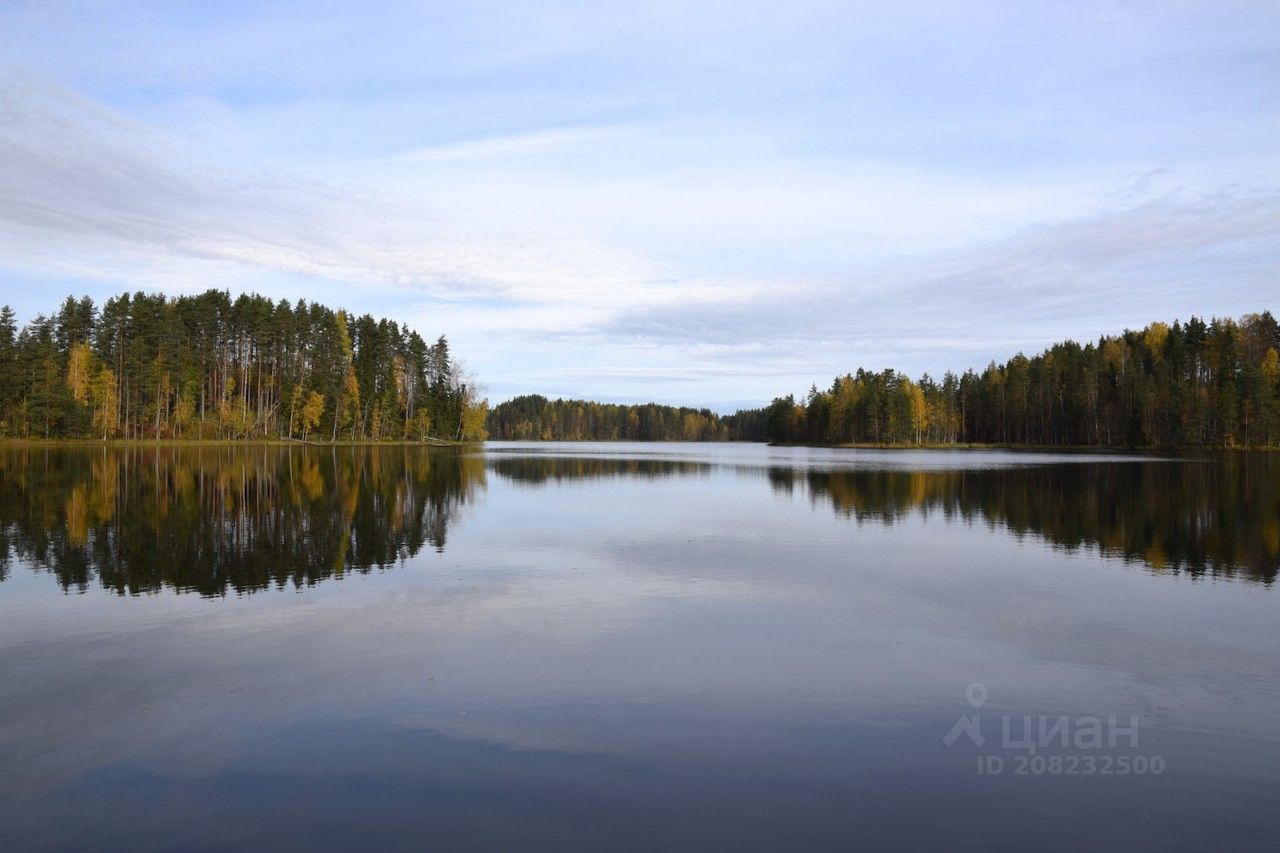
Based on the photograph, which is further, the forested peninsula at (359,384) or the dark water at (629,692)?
the forested peninsula at (359,384)

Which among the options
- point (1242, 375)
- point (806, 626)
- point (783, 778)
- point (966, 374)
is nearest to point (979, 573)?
point (806, 626)

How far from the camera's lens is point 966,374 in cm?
15612

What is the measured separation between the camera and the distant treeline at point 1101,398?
10131cm

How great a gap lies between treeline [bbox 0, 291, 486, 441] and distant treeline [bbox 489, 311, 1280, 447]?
86761 millimetres

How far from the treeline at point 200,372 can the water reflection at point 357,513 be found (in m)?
34.5

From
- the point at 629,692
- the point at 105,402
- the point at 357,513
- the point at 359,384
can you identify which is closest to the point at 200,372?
the point at 105,402

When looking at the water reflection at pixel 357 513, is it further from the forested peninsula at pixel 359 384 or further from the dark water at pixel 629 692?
the forested peninsula at pixel 359 384

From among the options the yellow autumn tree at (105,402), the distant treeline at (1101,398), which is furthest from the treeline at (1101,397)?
the yellow autumn tree at (105,402)

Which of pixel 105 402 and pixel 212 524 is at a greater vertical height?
pixel 105 402

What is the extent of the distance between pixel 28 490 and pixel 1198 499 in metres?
49.5

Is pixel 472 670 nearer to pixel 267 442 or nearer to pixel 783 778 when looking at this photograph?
pixel 783 778

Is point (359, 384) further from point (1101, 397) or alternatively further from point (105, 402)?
point (1101, 397)

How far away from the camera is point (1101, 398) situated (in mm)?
118625

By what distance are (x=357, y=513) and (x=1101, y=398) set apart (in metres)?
121
